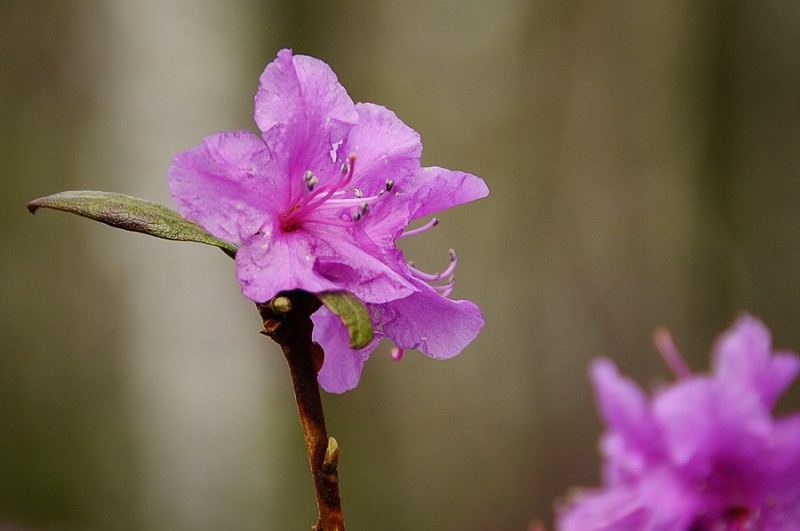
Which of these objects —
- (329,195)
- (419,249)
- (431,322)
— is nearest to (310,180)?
(329,195)

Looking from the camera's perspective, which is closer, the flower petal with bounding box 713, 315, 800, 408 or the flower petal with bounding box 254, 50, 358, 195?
the flower petal with bounding box 254, 50, 358, 195

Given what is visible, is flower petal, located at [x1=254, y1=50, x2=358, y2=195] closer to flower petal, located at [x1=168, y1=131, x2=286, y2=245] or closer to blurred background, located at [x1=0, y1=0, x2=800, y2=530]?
flower petal, located at [x1=168, y1=131, x2=286, y2=245]

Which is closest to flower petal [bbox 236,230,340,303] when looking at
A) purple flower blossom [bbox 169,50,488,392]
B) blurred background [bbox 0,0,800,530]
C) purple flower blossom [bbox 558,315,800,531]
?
purple flower blossom [bbox 169,50,488,392]

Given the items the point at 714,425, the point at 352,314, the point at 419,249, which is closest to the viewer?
the point at 352,314

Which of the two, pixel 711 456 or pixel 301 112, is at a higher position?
pixel 301 112

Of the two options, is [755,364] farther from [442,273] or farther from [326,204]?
[326,204]

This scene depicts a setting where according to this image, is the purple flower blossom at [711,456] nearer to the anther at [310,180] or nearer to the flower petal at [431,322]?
the flower petal at [431,322]

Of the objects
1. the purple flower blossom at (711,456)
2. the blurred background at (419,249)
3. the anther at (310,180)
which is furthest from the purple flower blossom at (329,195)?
the blurred background at (419,249)

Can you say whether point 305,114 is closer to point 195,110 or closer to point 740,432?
point 740,432
